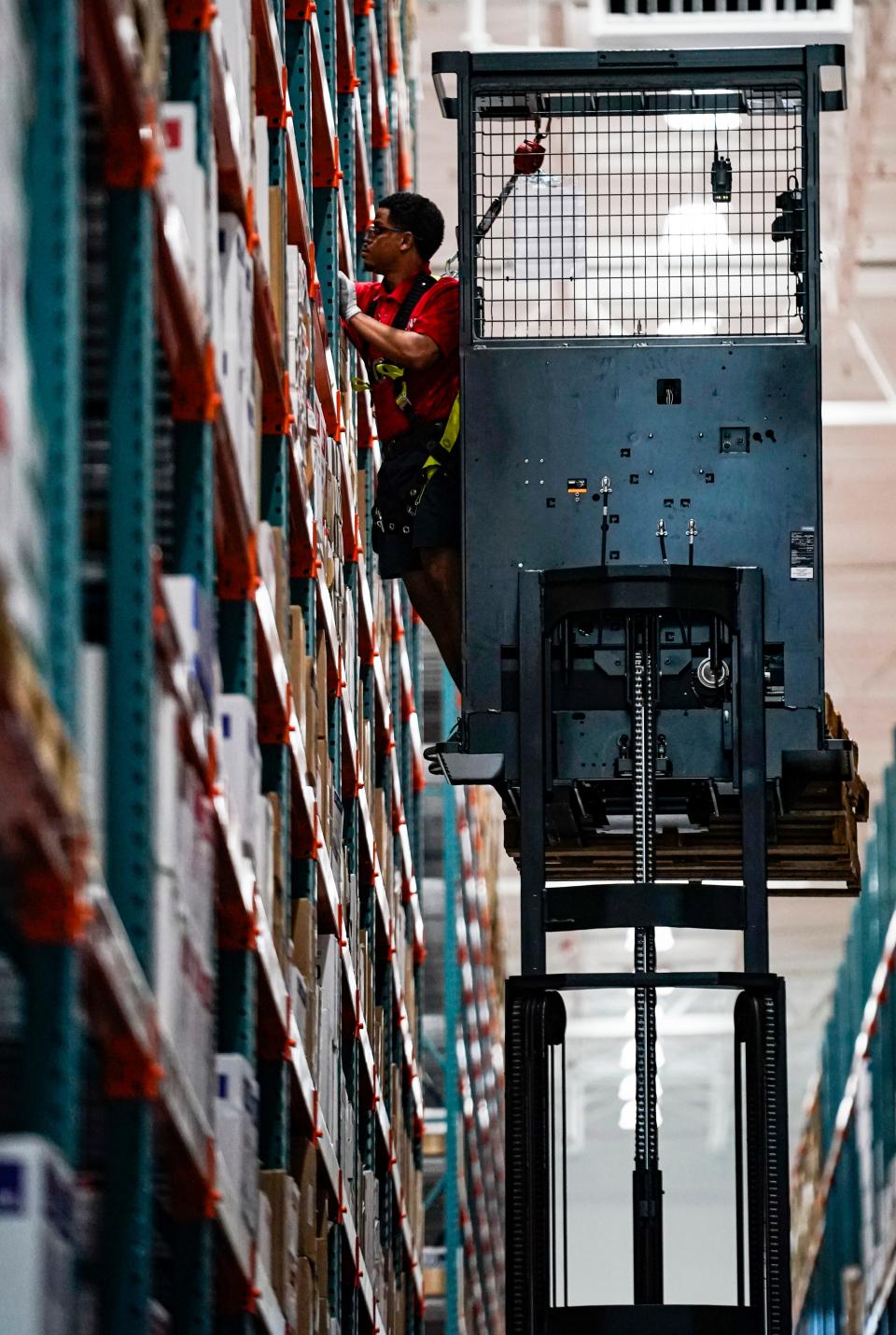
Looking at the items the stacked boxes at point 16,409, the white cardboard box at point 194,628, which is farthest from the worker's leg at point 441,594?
the stacked boxes at point 16,409

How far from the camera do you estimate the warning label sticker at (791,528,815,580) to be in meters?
7.67

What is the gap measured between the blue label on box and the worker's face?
5.85 meters

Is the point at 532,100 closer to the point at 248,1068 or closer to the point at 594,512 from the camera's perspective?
the point at 594,512

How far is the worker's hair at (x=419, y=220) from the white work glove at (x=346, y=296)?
0.31 metres

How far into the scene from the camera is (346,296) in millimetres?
9320

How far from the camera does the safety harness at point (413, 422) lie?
336 inches

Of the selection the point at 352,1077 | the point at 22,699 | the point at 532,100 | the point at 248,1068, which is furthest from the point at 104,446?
the point at 352,1077

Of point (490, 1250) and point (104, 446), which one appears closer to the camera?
point (104, 446)

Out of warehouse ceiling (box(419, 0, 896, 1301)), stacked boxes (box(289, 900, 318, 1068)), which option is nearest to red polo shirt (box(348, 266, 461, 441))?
stacked boxes (box(289, 900, 318, 1068))

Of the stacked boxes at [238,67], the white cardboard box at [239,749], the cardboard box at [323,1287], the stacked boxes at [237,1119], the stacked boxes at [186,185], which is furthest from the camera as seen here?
the cardboard box at [323,1287]

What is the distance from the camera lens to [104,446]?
18.1 ft

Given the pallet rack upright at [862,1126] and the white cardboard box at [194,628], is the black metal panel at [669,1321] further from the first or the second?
the pallet rack upright at [862,1126]

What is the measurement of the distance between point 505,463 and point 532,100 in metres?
1.13

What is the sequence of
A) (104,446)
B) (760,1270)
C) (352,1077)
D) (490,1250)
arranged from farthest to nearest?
(490,1250), (352,1077), (760,1270), (104,446)
